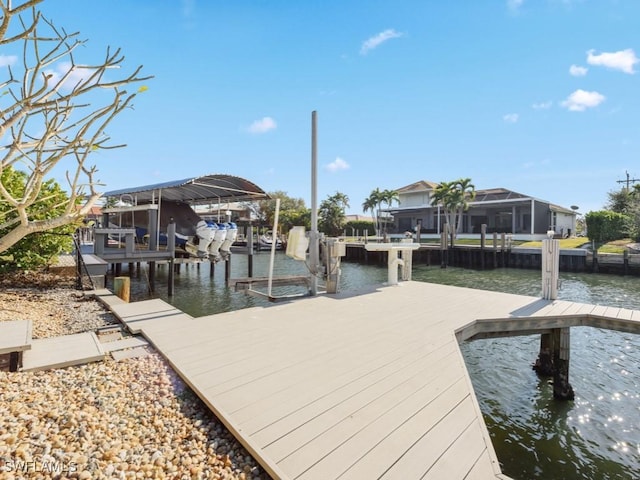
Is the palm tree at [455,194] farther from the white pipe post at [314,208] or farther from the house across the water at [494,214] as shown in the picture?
the white pipe post at [314,208]

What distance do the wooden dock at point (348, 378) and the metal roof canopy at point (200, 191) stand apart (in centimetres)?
651

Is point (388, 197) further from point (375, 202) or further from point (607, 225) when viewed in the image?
point (607, 225)

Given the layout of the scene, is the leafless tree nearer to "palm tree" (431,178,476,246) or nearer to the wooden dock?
the wooden dock

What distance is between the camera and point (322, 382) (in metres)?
2.70

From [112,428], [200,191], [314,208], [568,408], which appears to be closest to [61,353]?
[112,428]

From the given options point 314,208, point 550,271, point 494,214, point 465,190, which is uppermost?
point 465,190

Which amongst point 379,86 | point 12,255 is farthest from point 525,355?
point 12,255

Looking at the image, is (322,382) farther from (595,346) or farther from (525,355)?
(595,346)

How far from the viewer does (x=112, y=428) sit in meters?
2.15

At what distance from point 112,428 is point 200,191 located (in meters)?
11.5

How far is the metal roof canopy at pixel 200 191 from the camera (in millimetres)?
11062

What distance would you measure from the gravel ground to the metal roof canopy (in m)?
8.52


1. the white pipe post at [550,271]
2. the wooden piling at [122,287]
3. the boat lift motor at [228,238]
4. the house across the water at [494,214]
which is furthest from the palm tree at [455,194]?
the wooden piling at [122,287]

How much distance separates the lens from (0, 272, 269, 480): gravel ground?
1787 millimetres
